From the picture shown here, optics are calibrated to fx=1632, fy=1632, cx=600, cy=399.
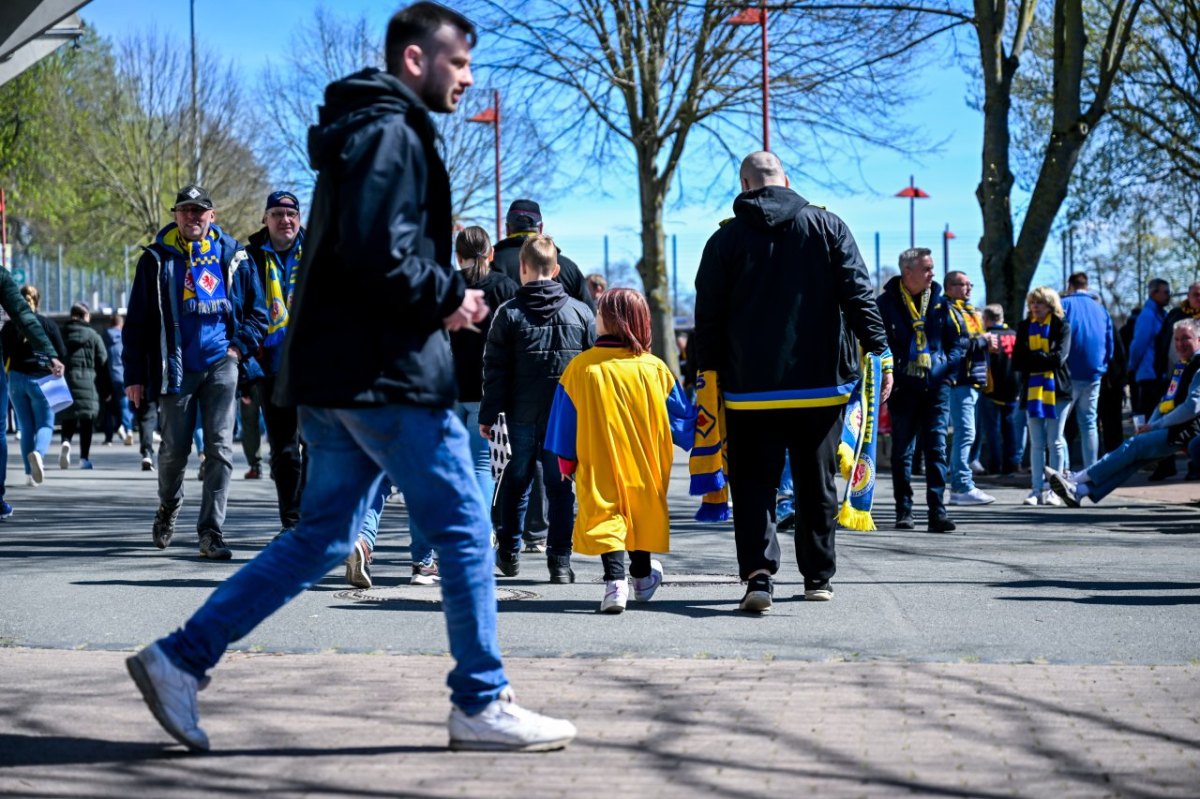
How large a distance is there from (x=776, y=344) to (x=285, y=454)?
327 cm

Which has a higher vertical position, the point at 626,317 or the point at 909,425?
the point at 626,317

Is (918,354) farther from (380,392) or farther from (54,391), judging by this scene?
(54,391)

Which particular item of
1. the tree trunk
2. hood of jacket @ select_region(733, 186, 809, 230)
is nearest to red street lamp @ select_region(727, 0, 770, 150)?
the tree trunk

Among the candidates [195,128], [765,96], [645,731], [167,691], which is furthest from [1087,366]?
[195,128]

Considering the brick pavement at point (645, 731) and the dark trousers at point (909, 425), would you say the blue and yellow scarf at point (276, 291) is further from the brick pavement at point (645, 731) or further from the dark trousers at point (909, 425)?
the dark trousers at point (909, 425)

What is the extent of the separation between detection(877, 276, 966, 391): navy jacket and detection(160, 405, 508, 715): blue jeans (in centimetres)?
711

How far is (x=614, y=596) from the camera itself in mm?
7176

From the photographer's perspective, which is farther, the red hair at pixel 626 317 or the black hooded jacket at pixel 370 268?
the red hair at pixel 626 317

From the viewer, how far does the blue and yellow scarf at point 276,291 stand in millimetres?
9242

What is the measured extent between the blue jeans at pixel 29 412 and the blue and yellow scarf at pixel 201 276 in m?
6.78

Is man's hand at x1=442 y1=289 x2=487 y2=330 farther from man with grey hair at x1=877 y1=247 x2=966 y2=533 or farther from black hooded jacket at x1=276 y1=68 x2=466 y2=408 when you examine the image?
man with grey hair at x1=877 y1=247 x2=966 y2=533

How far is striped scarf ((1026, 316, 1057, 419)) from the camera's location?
521 inches

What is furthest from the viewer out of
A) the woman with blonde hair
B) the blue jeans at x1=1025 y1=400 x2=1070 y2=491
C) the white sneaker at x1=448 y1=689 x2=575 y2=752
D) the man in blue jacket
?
the man in blue jacket

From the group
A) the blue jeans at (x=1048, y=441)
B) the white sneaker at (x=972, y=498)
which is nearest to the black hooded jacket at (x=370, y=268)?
the white sneaker at (x=972, y=498)
